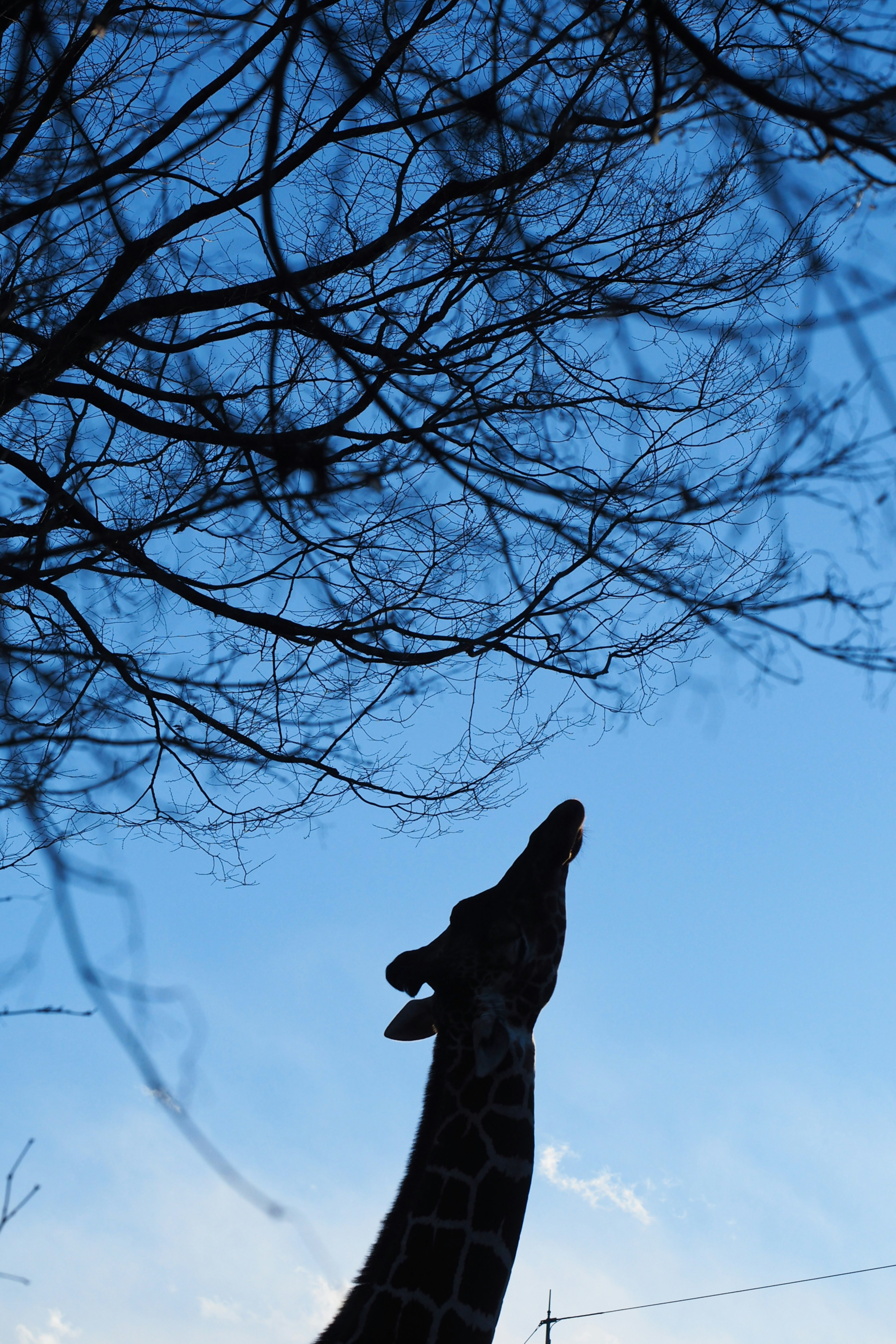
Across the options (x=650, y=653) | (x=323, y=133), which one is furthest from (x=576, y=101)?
(x=650, y=653)

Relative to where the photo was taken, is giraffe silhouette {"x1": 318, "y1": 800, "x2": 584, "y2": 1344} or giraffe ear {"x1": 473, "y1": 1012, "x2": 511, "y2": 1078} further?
giraffe ear {"x1": 473, "y1": 1012, "x2": 511, "y2": 1078}

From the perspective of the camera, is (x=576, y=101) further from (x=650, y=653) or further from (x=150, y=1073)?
(x=150, y=1073)

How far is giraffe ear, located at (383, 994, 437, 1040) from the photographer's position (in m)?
4.48

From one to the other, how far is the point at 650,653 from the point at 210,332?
2.41 metres

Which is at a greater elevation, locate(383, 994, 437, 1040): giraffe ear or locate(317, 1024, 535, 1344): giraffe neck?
locate(383, 994, 437, 1040): giraffe ear

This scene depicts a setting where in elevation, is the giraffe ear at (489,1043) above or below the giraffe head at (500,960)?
below

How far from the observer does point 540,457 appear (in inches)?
200

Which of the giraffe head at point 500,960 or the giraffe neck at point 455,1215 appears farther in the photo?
the giraffe head at point 500,960

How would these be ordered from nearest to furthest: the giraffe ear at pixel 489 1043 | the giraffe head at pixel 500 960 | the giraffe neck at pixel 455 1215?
the giraffe neck at pixel 455 1215 → the giraffe ear at pixel 489 1043 → the giraffe head at pixel 500 960

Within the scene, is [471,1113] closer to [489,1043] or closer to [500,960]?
[489,1043]

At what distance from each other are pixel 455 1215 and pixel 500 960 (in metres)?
0.87

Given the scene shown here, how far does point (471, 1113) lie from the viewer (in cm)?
412

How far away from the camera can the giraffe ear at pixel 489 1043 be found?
413 cm

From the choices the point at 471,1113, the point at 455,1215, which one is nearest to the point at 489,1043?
the point at 471,1113
